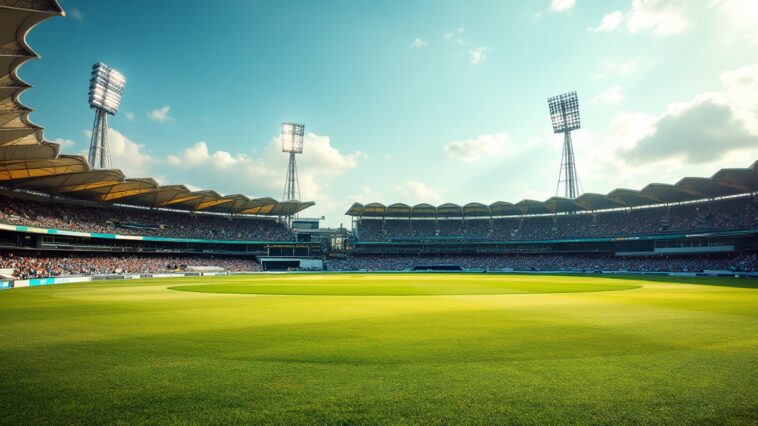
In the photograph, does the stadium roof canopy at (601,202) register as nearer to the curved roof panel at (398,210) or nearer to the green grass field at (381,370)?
the curved roof panel at (398,210)

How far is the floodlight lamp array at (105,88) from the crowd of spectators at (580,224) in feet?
175

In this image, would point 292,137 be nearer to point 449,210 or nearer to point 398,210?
point 398,210

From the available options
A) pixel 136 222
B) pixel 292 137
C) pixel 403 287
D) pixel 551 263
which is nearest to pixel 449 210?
pixel 551 263

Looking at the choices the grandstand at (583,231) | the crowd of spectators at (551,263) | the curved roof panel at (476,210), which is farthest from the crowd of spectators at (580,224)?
the crowd of spectators at (551,263)

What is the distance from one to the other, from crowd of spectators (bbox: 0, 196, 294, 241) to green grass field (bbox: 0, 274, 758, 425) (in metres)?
50.5

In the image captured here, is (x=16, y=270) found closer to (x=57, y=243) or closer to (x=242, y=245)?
(x=57, y=243)

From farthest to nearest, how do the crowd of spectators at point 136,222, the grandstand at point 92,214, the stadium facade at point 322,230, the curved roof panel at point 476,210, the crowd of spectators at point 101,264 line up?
1. the curved roof panel at point 476,210
2. the crowd of spectators at point 136,222
3. the stadium facade at point 322,230
4. the crowd of spectators at point 101,264
5. the grandstand at point 92,214

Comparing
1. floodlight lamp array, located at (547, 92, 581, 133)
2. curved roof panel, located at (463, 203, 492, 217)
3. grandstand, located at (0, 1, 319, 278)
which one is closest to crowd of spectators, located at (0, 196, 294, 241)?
grandstand, located at (0, 1, 319, 278)

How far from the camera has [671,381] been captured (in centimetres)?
632

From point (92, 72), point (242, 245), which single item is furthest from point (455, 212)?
point (92, 72)

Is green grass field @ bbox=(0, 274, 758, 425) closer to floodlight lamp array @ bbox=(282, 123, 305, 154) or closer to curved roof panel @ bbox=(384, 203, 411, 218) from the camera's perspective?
curved roof panel @ bbox=(384, 203, 411, 218)

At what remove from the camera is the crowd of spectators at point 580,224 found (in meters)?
57.2

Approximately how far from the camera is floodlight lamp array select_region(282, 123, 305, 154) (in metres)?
83.4

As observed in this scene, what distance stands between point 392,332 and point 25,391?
25.7 feet
